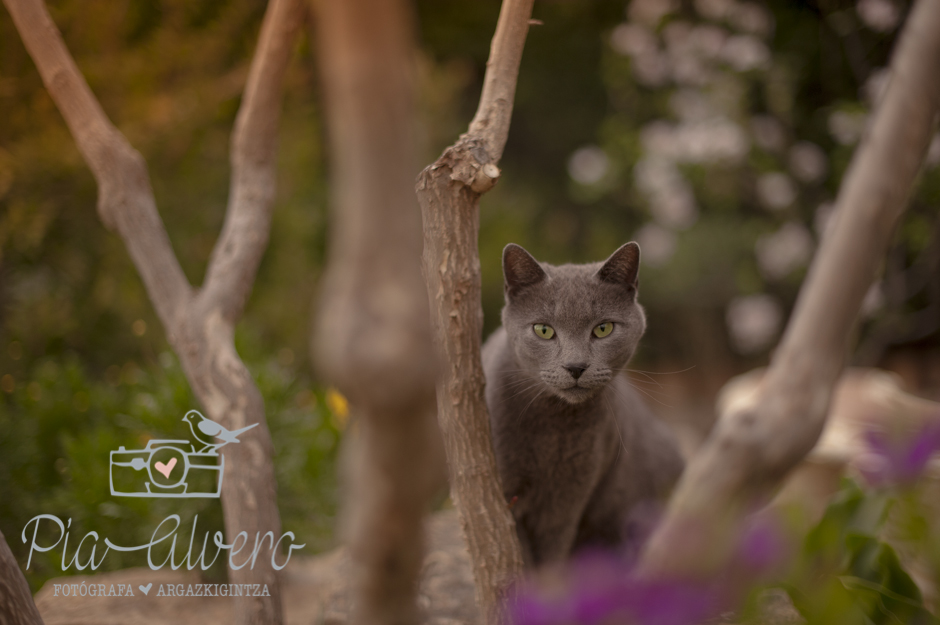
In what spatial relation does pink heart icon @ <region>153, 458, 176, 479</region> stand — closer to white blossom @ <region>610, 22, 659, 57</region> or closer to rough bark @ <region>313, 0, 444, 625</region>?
rough bark @ <region>313, 0, 444, 625</region>

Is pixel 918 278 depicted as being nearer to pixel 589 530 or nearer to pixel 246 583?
pixel 589 530

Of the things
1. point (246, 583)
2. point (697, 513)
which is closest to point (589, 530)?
point (697, 513)

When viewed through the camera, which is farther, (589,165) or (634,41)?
(589,165)

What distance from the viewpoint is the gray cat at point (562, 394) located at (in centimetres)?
121

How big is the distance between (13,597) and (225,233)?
88cm

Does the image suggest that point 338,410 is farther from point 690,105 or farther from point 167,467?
point 690,105

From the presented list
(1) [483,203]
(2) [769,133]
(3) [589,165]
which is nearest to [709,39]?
(2) [769,133]

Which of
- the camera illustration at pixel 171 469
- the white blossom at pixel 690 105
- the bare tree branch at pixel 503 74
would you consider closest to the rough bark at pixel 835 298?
the bare tree branch at pixel 503 74

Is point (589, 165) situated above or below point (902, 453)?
above

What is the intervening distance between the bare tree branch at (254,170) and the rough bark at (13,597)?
62 centimetres

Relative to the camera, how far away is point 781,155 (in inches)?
143

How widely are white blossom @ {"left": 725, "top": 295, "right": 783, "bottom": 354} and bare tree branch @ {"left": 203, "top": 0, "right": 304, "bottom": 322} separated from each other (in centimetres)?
350

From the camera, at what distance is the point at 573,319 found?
121cm

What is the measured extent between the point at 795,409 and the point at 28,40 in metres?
2.07
